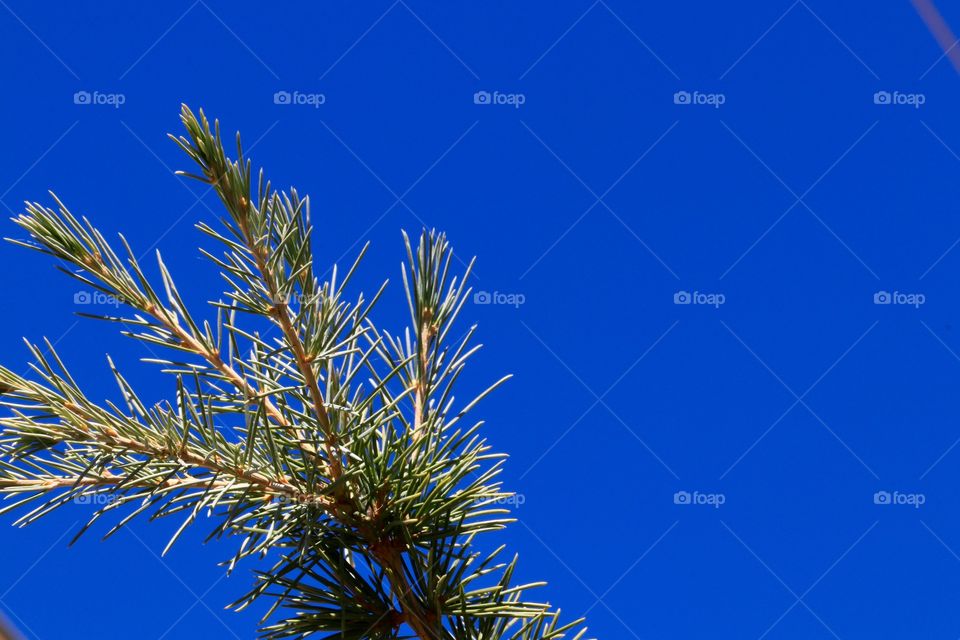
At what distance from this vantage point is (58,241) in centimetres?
62

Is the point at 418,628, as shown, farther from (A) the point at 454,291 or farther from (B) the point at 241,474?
(A) the point at 454,291

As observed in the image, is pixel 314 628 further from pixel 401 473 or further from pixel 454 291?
pixel 454 291

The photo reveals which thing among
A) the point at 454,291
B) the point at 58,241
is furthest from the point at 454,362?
the point at 58,241

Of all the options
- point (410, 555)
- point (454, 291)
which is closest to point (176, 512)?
point (410, 555)

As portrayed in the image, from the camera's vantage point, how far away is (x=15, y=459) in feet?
2.05

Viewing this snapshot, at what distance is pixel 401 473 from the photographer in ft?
2.13

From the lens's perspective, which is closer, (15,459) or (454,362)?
(15,459)

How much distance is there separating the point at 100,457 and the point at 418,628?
25 cm

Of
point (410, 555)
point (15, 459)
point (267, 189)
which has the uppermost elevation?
point (267, 189)

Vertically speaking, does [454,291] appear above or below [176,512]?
above

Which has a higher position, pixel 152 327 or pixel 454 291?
pixel 454 291

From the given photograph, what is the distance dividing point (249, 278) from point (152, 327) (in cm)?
9

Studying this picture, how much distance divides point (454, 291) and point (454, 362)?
0.07 meters

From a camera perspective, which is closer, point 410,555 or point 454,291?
point 410,555
